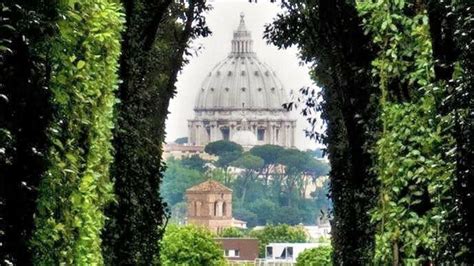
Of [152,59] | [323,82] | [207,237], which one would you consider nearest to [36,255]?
[152,59]

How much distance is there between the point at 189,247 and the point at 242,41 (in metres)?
141

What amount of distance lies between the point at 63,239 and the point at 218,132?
166999mm

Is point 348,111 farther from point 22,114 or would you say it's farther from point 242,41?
point 242,41

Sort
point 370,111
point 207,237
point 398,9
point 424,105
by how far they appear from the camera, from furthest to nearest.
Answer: point 207,237
point 370,111
point 398,9
point 424,105

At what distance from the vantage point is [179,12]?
24.9 metres

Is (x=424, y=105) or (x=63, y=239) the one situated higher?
(x=424, y=105)

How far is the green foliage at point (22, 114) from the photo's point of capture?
756cm

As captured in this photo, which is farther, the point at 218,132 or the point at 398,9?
the point at 218,132

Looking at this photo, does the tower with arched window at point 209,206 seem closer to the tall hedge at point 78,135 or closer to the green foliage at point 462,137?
the tall hedge at point 78,135

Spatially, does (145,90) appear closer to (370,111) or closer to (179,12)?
(370,111)

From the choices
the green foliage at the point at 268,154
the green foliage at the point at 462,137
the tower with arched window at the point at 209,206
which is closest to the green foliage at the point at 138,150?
the green foliage at the point at 462,137

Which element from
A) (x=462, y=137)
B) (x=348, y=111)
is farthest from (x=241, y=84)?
(x=462, y=137)

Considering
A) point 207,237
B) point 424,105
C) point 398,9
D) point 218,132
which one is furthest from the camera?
point 218,132

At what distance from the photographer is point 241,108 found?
182 meters
